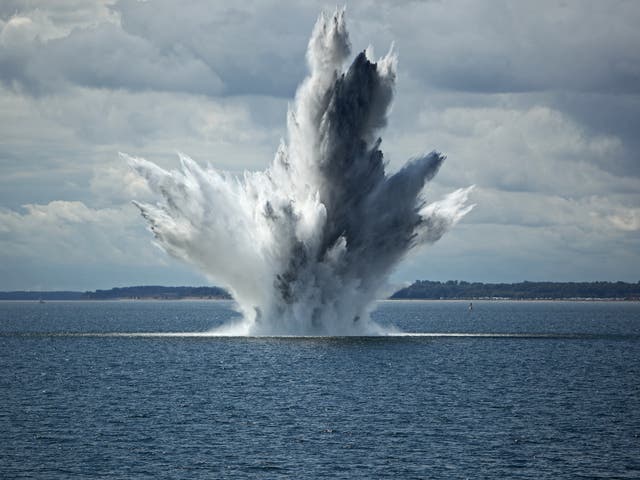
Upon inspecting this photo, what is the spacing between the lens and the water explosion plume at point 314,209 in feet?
338

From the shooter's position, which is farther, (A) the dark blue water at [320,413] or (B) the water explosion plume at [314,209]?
(B) the water explosion plume at [314,209]

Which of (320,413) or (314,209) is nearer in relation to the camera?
(320,413)

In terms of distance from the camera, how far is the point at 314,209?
10131 centimetres

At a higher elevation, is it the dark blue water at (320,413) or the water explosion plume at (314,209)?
the water explosion plume at (314,209)

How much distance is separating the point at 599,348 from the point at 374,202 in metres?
35.4

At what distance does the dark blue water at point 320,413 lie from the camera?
4700 cm

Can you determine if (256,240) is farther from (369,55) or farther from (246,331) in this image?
(369,55)

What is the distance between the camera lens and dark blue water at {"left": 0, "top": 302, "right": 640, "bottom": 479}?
47.0 meters

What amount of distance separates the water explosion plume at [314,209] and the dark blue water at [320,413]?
6.16 meters

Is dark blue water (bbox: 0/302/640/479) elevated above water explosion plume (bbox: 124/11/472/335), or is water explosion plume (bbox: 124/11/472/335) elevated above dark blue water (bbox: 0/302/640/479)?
water explosion plume (bbox: 124/11/472/335)

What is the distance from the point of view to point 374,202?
10588 cm

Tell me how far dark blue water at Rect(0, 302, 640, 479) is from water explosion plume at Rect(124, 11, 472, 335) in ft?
20.2

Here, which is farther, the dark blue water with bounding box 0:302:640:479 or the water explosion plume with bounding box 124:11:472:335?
the water explosion plume with bounding box 124:11:472:335

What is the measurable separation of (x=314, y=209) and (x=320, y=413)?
137 feet
